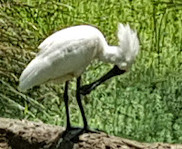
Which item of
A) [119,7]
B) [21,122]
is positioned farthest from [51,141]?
[119,7]

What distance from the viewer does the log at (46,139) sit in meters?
2.89

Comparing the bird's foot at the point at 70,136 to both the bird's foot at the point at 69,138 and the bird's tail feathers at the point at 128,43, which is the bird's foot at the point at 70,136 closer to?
the bird's foot at the point at 69,138

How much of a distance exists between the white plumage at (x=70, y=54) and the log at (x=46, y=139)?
281mm

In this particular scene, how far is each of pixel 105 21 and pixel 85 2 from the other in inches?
14.6

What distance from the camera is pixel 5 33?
359cm

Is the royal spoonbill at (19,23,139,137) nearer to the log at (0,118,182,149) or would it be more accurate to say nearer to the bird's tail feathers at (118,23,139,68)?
the bird's tail feathers at (118,23,139,68)

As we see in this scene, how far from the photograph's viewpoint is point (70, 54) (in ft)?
9.46

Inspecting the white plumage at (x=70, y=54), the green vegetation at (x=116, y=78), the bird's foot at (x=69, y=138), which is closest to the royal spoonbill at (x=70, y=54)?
the white plumage at (x=70, y=54)

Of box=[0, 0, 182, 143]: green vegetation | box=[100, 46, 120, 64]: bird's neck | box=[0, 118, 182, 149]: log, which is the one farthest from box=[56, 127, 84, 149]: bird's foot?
box=[0, 0, 182, 143]: green vegetation

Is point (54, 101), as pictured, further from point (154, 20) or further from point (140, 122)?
point (154, 20)

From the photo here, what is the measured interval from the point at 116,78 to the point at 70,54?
159cm

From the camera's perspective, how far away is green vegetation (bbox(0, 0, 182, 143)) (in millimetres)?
3670

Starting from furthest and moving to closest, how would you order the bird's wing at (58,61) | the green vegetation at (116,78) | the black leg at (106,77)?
the green vegetation at (116,78) < the black leg at (106,77) < the bird's wing at (58,61)

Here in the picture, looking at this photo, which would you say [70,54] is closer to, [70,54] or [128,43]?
[70,54]
